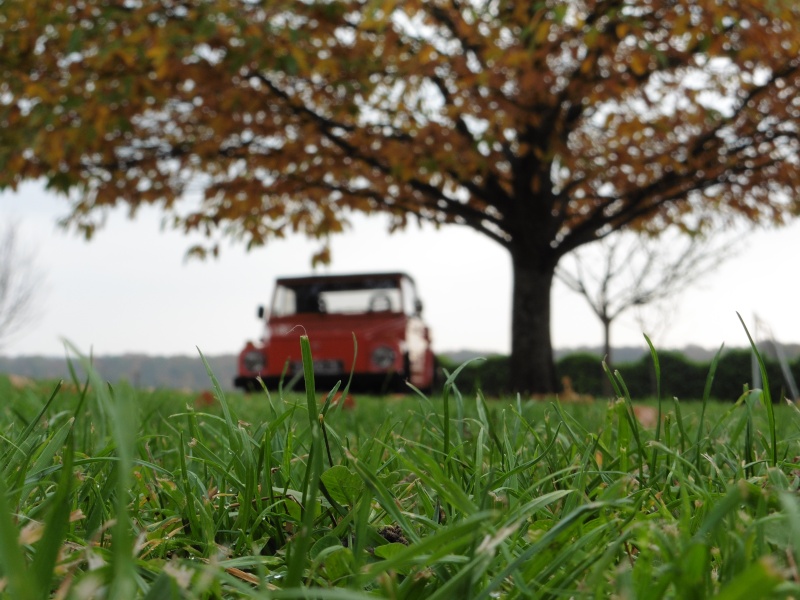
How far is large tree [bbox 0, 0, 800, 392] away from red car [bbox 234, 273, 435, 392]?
1101 millimetres

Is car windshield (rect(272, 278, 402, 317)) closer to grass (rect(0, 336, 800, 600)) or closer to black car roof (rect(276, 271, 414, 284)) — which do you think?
black car roof (rect(276, 271, 414, 284))

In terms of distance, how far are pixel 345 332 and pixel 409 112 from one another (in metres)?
2.66

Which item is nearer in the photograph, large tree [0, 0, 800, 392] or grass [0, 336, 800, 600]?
grass [0, 336, 800, 600]

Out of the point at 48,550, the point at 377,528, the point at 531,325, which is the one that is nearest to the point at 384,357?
the point at 531,325

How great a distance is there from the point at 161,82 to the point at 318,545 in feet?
23.8

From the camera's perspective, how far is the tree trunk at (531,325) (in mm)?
9656

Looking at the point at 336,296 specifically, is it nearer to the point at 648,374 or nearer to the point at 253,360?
the point at 253,360

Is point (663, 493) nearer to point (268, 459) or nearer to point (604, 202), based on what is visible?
point (268, 459)

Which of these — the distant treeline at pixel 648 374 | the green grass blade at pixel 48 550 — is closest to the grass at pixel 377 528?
the green grass blade at pixel 48 550

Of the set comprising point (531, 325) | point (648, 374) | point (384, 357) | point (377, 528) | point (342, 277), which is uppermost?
point (342, 277)

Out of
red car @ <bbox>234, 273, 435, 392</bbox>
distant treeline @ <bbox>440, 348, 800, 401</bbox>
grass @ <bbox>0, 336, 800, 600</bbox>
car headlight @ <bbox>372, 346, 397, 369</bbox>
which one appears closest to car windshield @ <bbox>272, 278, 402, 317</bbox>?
red car @ <bbox>234, 273, 435, 392</bbox>

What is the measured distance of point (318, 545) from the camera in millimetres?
737

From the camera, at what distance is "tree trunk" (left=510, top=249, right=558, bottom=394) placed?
9.66 meters

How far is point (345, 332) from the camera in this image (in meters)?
7.90
